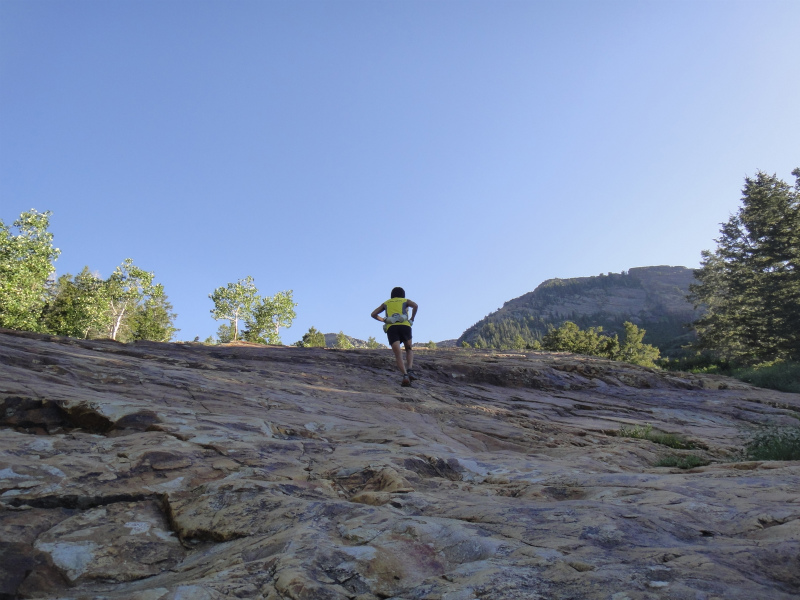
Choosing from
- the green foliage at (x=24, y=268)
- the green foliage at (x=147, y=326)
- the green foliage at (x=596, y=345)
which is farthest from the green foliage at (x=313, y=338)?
the green foliage at (x=24, y=268)

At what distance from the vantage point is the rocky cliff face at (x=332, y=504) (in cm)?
188

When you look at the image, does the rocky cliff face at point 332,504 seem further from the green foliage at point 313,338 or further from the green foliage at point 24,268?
the green foliage at point 313,338

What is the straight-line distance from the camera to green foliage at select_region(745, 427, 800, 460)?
5.62 meters

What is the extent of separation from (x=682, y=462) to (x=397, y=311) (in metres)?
5.51

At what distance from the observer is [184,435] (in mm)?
4070

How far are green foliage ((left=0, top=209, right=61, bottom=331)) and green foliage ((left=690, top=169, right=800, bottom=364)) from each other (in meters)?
40.4

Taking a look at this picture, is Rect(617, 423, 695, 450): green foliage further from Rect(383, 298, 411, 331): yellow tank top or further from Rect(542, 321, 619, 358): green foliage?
Rect(542, 321, 619, 358): green foliage

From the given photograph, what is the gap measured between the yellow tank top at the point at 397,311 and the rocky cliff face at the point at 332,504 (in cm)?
267

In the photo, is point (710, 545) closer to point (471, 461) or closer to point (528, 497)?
point (528, 497)

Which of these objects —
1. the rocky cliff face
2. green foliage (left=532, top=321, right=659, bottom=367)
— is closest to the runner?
the rocky cliff face

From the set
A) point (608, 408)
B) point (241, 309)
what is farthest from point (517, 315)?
point (608, 408)

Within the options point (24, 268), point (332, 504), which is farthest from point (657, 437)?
point (24, 268)

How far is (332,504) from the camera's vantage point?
275 centimetres

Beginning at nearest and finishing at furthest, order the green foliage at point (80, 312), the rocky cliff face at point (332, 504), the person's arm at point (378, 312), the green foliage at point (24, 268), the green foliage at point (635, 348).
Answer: the rocky cliff face at point (332, 504), the person's arm at point (378, 312), the green foliage at point (24, 268), the green foliage at point (80, 312), the green foliage at point (635, 348)
